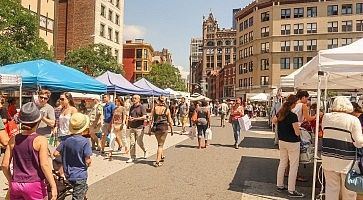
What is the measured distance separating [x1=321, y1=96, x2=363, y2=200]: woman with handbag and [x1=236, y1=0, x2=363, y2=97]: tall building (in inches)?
2249

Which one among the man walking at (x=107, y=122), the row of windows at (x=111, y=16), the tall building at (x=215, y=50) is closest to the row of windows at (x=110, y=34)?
the row of windows at (x=111, y=16)

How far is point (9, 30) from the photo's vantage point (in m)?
21.0

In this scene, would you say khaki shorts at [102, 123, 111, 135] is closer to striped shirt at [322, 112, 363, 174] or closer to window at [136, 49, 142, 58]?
striped shirt at [322, 112, 363, 174]

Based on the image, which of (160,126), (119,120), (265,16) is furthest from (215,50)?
(160,126)

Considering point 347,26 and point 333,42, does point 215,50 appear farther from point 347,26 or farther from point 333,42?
point 347,26

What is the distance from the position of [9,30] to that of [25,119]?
779 inches

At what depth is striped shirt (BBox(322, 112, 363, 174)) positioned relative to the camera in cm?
503

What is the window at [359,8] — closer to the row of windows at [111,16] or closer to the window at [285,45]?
the window at [285,45]

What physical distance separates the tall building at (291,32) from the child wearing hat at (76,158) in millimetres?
58628

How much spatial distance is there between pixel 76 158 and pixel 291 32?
216ft

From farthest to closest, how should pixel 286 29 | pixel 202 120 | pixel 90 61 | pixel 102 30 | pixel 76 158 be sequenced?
1. pixel 286 29
2. pixel 102 30
3. pixel 90 61
4. pixel 202 120
5. pixel 76 158

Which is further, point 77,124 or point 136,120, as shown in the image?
point 136,120

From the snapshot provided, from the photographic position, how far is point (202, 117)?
13.4 metres

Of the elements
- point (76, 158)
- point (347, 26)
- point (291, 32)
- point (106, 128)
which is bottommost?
point (106, 128)
